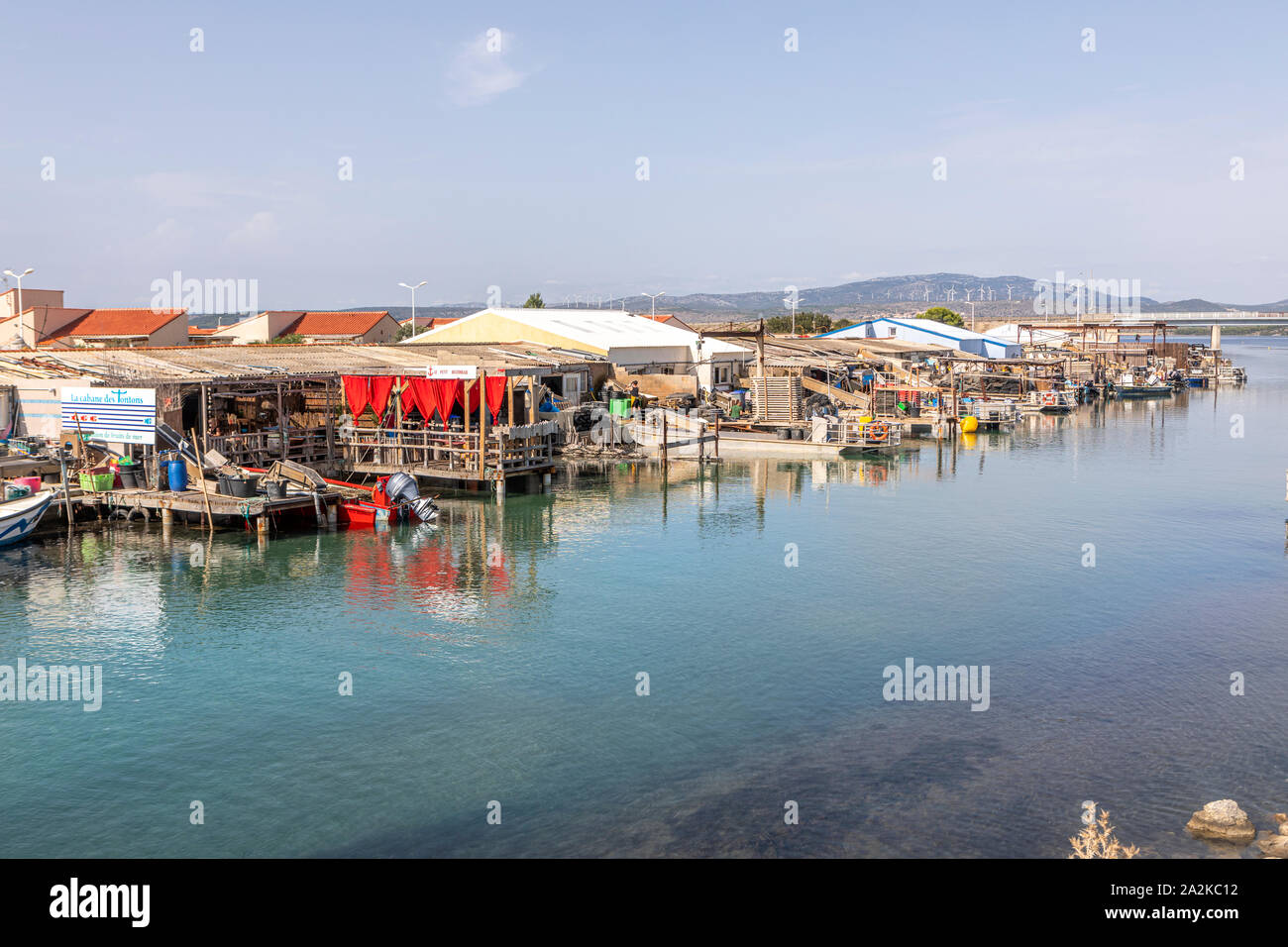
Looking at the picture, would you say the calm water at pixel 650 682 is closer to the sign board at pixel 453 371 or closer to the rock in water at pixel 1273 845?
the rock in water at pixel 1273 845

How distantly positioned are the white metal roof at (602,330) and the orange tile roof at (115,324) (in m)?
24.1

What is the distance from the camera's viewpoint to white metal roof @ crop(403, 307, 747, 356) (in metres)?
59.2

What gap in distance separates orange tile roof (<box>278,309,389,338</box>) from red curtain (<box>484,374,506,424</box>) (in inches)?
2092

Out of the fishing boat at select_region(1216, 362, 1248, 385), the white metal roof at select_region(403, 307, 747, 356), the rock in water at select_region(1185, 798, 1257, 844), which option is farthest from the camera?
the fishing boat at select_region(1216, 362, 1248, 385)

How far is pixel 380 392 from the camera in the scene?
136 ft

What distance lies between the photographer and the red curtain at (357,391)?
4169 centimetres

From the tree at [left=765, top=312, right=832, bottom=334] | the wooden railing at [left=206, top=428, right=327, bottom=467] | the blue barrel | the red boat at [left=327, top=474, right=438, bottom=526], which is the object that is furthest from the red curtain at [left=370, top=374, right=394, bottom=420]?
the tree at [left=765, top=312, right=832, bottom=334]

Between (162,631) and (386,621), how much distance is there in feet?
14.8

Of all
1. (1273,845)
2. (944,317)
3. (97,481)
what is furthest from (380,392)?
(944,317)

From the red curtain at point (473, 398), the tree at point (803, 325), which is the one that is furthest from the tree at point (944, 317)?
the red curtain at point (473, 398)

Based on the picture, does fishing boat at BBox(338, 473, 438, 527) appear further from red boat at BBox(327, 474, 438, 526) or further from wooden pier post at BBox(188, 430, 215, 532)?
wooden pier post at BBox(188, 430, 215, 532)

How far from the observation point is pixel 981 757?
16906 mm

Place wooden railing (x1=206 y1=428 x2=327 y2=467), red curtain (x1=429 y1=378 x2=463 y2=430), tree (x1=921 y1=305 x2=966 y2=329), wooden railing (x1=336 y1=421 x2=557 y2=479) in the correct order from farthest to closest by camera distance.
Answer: tree (x1=921 y1=305 x2=966 y2=329), red curtain (x1=429 y1=378 x2=463 y2=430), wooden railing (x1=336 y1=421 x2=557 y2=479), wooden railing (x1=206 y1=428 x2=327 y2=467)
